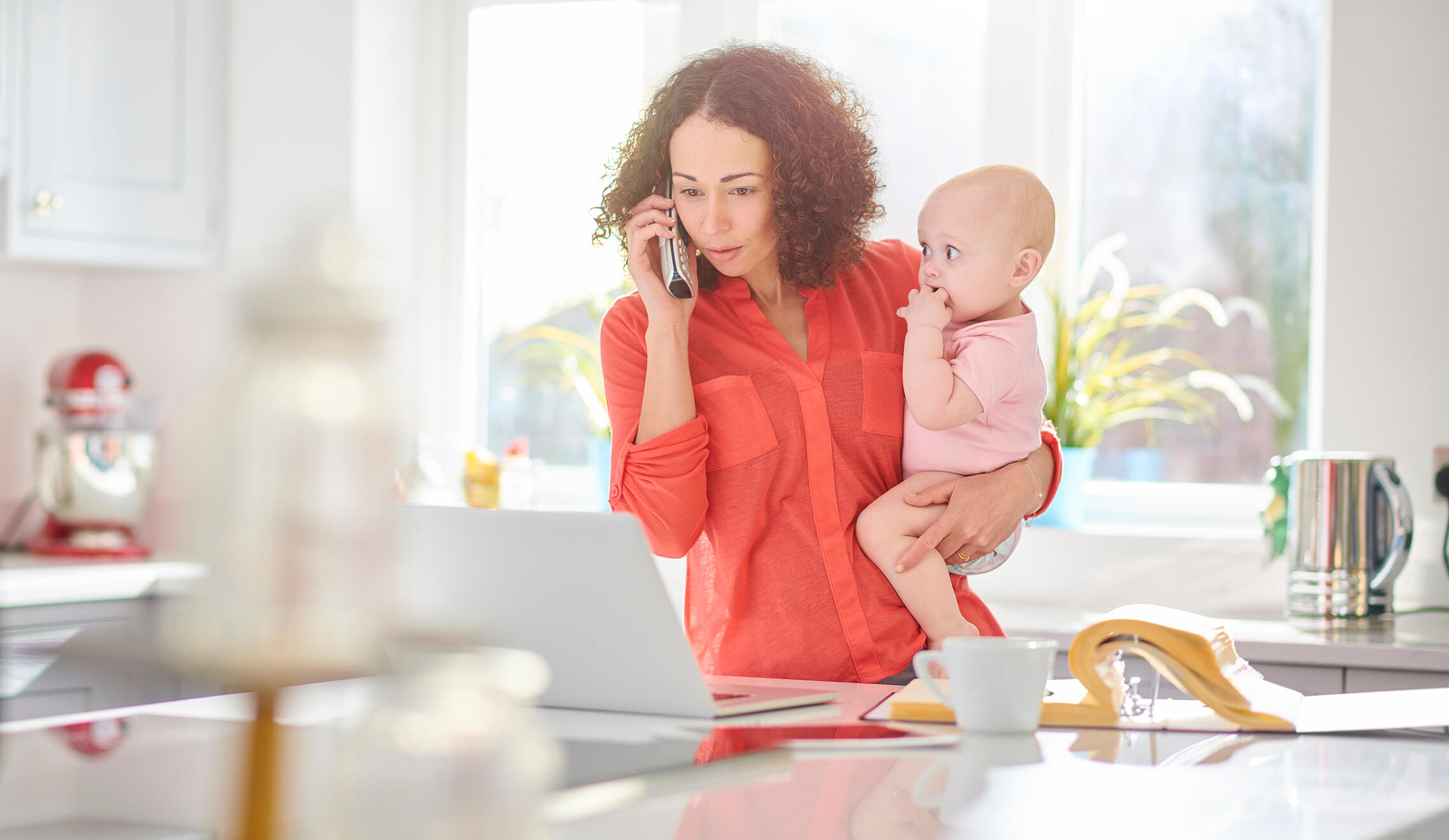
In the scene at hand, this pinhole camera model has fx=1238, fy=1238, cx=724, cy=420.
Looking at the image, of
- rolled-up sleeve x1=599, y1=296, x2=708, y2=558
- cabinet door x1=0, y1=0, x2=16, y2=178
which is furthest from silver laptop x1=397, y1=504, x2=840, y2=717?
cabinet door x1=0, y1=0, x2=16, y2=178

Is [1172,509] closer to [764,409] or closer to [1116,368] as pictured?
[1116,368]

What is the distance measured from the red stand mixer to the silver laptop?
203 cm

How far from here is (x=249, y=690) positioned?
0.18 m

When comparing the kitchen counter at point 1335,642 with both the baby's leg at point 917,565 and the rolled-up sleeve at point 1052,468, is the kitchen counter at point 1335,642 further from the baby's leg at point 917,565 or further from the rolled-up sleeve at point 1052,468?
the baby's leg at point 917,565

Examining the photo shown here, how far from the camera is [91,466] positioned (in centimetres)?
273

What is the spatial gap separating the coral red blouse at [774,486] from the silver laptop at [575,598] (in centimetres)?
37

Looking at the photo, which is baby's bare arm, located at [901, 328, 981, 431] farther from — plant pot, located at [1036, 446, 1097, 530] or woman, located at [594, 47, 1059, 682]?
plant pot, located at [1036, 446, 1097, 530]

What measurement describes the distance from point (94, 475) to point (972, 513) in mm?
2154

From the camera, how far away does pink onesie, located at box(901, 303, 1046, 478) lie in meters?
1.41

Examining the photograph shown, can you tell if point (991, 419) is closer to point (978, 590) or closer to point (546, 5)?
point (978, 590)

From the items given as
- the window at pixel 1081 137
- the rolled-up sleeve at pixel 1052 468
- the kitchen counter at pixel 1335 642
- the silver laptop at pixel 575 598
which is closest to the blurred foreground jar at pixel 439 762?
the silver laptop at pixel 575 598

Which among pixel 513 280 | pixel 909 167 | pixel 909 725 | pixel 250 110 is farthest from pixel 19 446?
pixel 909 725

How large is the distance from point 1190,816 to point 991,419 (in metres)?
0.84

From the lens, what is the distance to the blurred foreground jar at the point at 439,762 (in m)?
0.22
